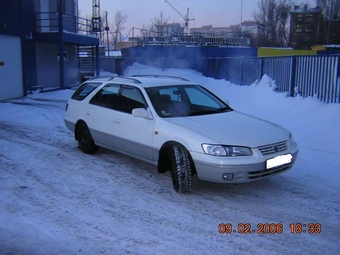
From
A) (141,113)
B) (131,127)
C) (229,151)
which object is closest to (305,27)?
(131,127)

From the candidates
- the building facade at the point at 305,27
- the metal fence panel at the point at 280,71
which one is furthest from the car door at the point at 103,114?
the building facade at the point at 305,27

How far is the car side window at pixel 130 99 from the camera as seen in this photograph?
6.09 metres

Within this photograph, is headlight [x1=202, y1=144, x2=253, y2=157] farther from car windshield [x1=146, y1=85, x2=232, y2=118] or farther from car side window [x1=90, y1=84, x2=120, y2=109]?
car side window [x1=90, y1=84, x2=120, y2=109]

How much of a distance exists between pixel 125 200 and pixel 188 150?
1028 millimetres

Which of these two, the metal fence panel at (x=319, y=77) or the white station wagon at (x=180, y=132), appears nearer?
the white station wagon at (x=180, y=132)

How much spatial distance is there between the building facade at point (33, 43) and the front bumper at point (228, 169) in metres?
13.4

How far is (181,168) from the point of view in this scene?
5.05 m

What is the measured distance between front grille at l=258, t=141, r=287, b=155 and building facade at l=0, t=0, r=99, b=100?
13.8m

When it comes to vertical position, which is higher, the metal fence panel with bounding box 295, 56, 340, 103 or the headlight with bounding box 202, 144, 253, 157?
the metal fence panel with bounding box 295, 56, 340, 103

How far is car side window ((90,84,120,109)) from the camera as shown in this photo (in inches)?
261

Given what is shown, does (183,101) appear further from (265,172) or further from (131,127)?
(265,172)

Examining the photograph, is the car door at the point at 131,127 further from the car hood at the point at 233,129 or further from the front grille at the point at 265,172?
the front grille at the point at 265,172
